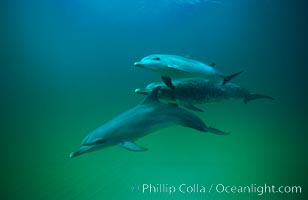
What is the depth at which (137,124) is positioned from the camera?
4.64 meters

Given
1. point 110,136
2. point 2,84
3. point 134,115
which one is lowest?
point 110,136

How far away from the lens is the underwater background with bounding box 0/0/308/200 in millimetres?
9078

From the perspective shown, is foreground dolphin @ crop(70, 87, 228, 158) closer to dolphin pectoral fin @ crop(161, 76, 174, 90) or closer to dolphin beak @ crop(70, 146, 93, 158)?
dolphin beak @ crop(70, 146, 93, 158)

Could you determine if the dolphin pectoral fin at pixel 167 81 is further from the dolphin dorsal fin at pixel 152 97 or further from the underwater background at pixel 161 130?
the underwater background at pixel 161 130

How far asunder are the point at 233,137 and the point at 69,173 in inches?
218

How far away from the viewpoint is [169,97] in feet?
17.9

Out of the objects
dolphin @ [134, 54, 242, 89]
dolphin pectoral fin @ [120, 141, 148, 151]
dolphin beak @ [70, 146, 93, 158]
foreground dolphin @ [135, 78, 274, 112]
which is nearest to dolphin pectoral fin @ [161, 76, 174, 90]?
dolphin @ [134, 54, 242, 89]

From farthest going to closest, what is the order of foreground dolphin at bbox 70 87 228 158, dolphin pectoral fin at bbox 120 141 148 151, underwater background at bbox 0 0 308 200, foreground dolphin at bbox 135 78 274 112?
underwater background at bbox 0 0 308 200 → foreground dolphin at bbox 135 78 274 112 → foreground dolphin at bbox 70 87 228 158 → dolphin pectoral fin at bbox 120 141 148 151

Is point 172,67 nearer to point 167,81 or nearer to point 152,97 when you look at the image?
point 167,81

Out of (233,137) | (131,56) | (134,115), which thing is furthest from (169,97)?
(131,56)

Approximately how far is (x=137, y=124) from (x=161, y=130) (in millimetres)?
7328

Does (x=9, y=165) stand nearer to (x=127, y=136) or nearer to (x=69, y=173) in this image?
(x=69, y=173)

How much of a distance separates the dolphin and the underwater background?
116 centimetres

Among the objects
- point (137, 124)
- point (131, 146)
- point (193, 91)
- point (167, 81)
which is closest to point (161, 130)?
point (193, 91)
